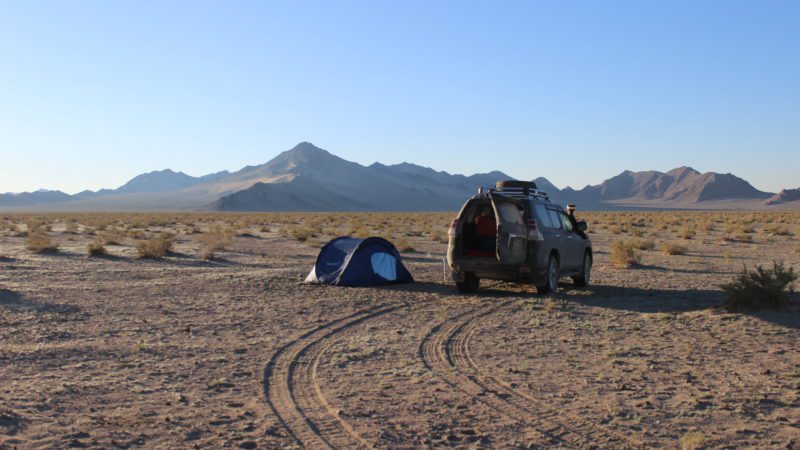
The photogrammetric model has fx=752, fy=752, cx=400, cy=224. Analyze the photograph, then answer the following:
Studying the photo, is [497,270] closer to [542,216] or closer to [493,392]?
[542,216]

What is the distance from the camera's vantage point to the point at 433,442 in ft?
19.2

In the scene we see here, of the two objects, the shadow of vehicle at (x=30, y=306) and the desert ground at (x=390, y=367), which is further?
the shadow of vehicle at (x=30, y=306)

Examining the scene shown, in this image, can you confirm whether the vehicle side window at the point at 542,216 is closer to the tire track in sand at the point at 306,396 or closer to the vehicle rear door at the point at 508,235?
the vehicle rear door at the point at 508,235

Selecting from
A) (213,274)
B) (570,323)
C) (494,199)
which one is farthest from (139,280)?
(570,323)

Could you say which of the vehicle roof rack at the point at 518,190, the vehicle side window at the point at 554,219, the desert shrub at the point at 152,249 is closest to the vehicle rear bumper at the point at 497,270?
the vehicle roof rack at the point at 518,190

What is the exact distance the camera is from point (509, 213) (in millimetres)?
13789

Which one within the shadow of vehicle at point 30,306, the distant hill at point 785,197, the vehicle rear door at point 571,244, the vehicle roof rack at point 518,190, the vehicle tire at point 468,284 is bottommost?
the shadow of vehicle at point 30,306

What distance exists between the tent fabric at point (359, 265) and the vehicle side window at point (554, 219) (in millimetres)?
3474

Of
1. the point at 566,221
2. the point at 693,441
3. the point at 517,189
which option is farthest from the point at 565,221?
the point at 693,441

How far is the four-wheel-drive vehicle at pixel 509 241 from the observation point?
44.3 ft

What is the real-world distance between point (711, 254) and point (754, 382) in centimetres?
1950

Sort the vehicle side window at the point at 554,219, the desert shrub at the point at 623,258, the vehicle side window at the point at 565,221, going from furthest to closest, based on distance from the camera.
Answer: the desert shrub at the point at 623,258 < the vehicle side window at the point at 565,221 < the vehicle side window at the point at 554,219

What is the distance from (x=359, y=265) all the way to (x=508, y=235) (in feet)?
12.8

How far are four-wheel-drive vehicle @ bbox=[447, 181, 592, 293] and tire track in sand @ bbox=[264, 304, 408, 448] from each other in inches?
150
